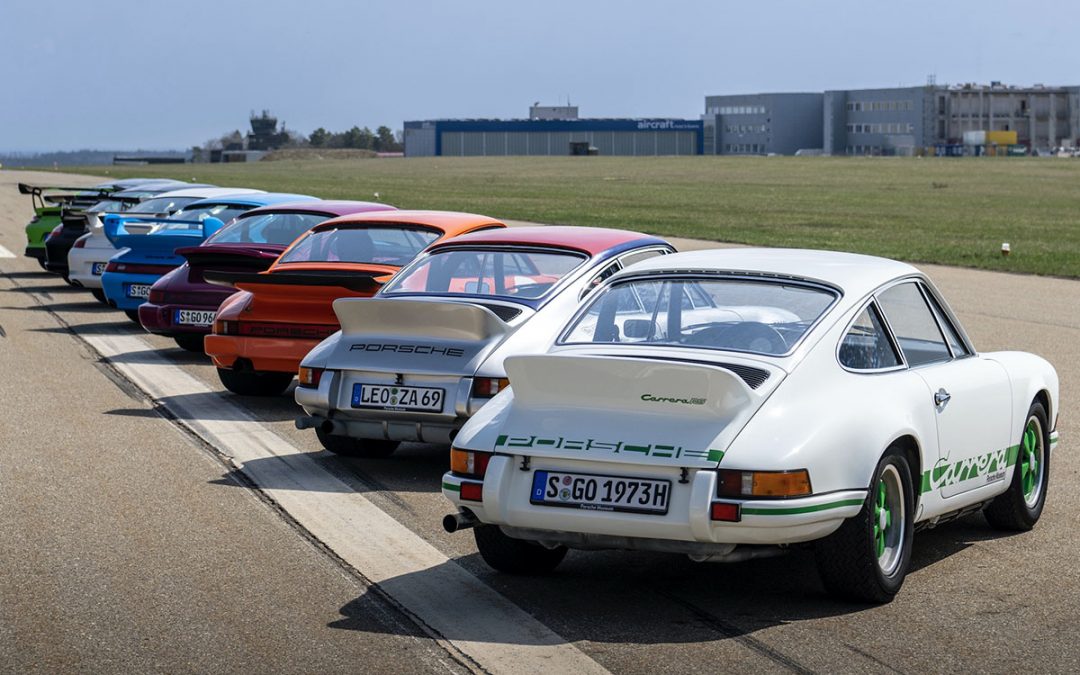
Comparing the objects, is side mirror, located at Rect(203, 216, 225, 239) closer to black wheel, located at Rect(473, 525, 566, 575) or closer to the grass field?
black wheel, located at Rect(473, 525, 566, 575)

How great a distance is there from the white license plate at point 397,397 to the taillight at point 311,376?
0.25 metres

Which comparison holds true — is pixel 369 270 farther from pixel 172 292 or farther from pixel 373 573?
pixel 373 573

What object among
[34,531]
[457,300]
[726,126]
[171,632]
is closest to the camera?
[171,632]

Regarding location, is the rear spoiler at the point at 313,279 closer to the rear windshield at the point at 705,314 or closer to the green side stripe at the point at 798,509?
the rear windshield at the point at 705,314

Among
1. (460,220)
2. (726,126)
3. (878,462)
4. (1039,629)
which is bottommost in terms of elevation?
(1039,629)

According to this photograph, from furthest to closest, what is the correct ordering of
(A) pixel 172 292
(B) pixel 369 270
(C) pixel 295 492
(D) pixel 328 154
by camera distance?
(D) pixel 328 154 → (A) pixel 172 292 → (B) pixel 369 270 → (C) pixel 295 492

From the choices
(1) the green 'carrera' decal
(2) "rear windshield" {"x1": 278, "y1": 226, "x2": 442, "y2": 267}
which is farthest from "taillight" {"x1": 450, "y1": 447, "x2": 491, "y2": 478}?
(2) "rear windshield" {"x1": 278, "y1": 226, "x2": 442, "y2": 267}

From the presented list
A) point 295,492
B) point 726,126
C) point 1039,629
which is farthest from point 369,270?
point 726,126

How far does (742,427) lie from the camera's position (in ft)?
19.2

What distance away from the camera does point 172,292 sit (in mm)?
14117

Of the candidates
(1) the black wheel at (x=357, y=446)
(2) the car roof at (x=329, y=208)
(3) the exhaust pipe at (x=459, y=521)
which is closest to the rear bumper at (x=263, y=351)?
(1) the black wheel at (x=357, y=446)

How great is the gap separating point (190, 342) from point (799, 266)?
9.09 meters

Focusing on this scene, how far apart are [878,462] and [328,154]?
181799mm

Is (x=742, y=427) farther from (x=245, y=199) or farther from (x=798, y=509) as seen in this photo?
(x=245, y=199)
